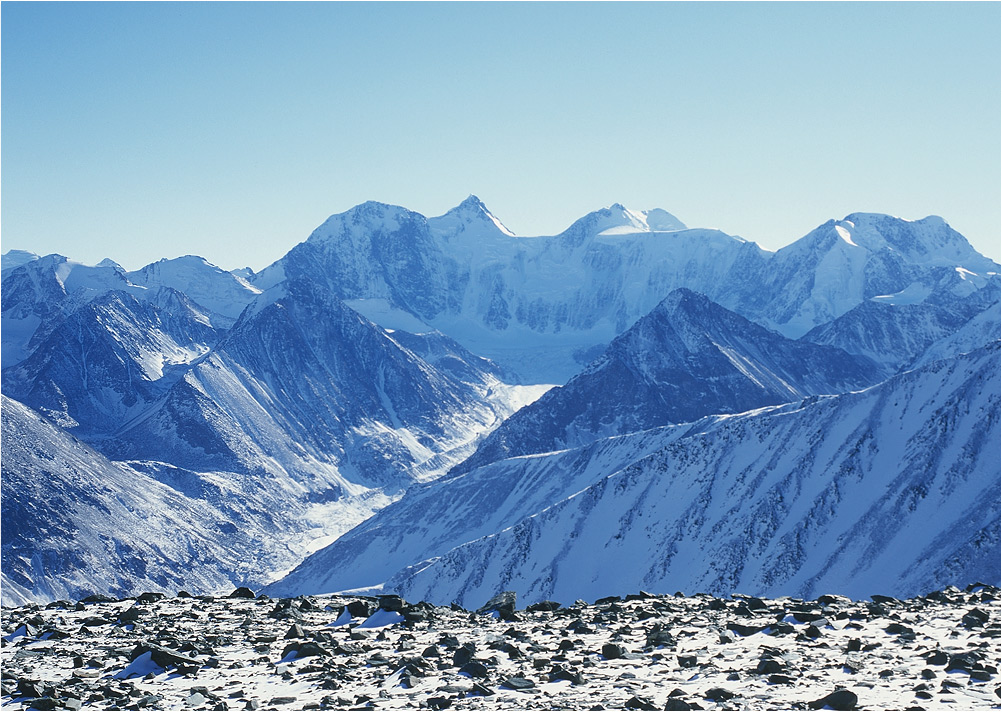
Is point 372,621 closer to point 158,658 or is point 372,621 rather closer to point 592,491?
point 158,658

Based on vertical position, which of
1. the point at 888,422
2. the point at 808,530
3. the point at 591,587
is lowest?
the point at 591,587

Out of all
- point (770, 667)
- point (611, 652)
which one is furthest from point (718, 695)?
point (611, 652)

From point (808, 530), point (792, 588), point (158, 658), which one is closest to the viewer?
point (158, 658)

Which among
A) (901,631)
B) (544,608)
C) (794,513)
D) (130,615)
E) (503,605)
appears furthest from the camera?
(794,513)

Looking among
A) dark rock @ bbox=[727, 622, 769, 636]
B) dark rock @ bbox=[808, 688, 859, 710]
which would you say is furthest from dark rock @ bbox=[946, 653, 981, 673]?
dark rock @ bbox=[727, 622, 769, 636]

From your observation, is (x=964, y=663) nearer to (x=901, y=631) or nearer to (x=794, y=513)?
(x=901, y=631)

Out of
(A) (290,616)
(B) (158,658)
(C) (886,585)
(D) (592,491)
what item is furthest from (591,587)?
(B) (158,658)

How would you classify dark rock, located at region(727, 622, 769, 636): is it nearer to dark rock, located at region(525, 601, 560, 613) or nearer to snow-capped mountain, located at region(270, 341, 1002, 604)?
dark rock, located at region(525, 601, 560, 613)
